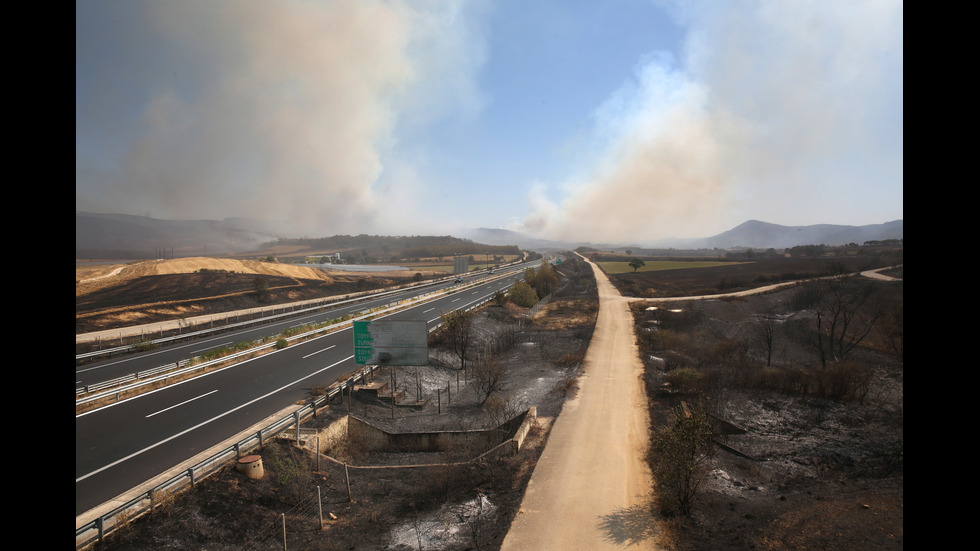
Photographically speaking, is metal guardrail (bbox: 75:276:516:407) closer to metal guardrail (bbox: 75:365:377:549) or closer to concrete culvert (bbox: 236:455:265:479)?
metal guardrail (bbox: 75:365:377:549)

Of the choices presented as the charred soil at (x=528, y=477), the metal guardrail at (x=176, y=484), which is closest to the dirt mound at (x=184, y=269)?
the charred soil at (x=528, y=477)

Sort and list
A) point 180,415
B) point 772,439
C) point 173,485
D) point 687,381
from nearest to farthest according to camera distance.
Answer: point 173,485 → point 180,415 → point 772,439 → point 687,381

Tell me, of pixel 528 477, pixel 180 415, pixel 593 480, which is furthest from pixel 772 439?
pixel 180 415

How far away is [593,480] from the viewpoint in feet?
47.6

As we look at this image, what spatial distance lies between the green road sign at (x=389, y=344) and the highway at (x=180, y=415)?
12.4 feet

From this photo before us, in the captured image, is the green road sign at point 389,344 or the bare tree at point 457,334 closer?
the green road sign at point 389,344

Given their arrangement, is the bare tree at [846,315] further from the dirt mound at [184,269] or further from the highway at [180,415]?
the dirt mound at [184,269]

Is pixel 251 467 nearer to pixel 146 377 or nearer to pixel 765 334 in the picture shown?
pixel 146 377

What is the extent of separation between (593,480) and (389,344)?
1120cm

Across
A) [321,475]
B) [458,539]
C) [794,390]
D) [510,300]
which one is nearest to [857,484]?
[794,390]

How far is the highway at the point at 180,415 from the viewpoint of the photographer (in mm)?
13891

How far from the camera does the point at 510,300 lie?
5750cm

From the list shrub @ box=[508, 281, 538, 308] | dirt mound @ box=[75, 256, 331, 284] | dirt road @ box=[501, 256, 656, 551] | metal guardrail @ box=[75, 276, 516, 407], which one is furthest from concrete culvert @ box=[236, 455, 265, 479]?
dirt mound @ box=[75, 256, 331, 284]

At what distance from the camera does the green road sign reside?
21.4 m
